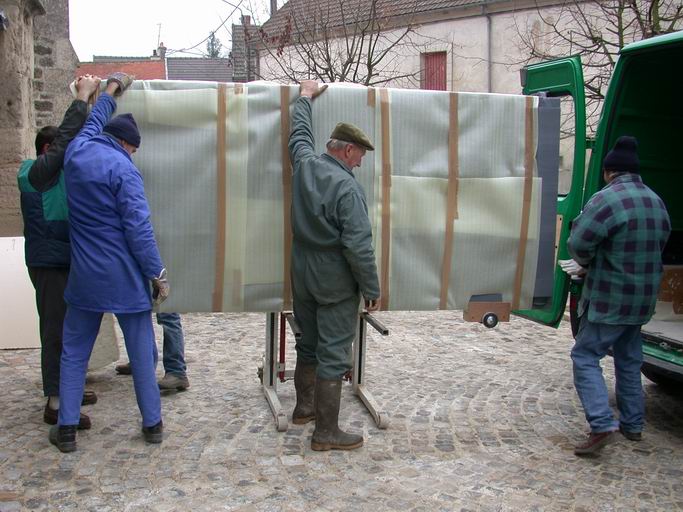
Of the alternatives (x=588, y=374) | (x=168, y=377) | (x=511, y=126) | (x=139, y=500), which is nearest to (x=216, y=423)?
(x=168, y=377)

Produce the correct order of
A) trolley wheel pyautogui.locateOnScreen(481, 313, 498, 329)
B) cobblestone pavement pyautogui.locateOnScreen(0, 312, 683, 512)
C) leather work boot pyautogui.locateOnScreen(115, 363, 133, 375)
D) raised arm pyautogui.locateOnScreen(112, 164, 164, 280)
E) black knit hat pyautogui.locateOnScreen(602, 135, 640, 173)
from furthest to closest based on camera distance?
leather work boot pyautogui.locateOnScreen(115, 363, 133, 375), trolley wheel pyautogui.locateOnScreen(481, 313, 498, 329), black knit hat pyautogui.locateOnScreen(602, 135, 640, 173), raised arm pyautogui.locateOnScreen(112, 164, 164, 280), cobblestone pavement pyautogui.locateOnScreen(0, 312, 683, 512)

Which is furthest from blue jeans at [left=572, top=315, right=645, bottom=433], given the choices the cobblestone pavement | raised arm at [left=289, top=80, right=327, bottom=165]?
raised arm at [left=289, top=80, right=327, bottom=165]

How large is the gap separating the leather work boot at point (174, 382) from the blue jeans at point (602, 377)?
2.67 meters

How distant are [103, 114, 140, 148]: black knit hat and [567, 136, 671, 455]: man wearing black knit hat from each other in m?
2.53

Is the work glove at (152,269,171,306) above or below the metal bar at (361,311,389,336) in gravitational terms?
above

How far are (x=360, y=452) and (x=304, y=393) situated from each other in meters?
0.63

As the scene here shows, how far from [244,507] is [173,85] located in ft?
7.42

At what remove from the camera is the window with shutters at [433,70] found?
74.6ft

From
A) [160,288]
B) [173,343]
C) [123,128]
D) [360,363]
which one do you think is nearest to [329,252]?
[160,288]

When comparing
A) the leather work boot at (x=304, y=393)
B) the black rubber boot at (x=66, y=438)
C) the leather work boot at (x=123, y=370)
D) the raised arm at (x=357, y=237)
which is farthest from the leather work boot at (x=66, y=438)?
the raised arm at (x=357, y=237)

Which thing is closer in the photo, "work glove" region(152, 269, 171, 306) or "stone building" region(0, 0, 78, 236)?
"work glove" region(152, 269, 171, 306)

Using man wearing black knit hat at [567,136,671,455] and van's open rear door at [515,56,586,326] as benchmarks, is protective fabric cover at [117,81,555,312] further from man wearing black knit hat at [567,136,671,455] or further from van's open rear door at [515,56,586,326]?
man wearing black knit hat at [567,136,671,455]

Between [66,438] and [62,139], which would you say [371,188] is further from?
[66,438]

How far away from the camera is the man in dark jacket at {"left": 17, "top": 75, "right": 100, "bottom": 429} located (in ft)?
13.9
